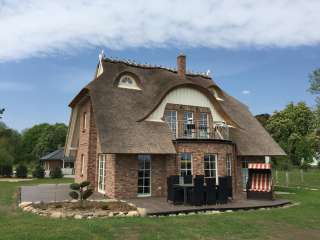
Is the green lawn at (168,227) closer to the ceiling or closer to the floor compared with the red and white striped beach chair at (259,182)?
closer to the floor

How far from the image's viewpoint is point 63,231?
8.80 m

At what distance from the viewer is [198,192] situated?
14.0m

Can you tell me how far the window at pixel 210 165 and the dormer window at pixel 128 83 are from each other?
20.0ft

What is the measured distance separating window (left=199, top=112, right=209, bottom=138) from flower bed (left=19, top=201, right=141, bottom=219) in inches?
324

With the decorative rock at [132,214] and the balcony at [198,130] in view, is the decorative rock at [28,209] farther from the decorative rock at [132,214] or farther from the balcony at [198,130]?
the balcony at [198,130]

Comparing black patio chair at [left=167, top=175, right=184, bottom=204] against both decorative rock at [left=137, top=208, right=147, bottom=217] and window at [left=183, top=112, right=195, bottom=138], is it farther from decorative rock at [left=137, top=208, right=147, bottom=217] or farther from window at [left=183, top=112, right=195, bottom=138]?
window at [left=183, top=112, right=195, bottom=138]

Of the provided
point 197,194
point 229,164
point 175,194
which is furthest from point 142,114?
point 197,194

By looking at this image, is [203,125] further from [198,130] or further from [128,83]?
[128,83]

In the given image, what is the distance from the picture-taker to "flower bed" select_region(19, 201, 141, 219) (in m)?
11.3

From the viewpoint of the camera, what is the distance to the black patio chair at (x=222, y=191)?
14.5 m

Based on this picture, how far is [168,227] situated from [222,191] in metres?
5.36

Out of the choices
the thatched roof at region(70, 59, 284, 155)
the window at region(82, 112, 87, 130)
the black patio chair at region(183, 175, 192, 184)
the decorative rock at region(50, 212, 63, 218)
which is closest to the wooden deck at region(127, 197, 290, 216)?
the black patio chair at region(183, 175, 192, 184)

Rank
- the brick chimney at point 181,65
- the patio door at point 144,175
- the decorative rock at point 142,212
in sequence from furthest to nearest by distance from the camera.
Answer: the brick chimney at point 181,65 < the patio door at point 144,175 < the decorative rock at point 142,212

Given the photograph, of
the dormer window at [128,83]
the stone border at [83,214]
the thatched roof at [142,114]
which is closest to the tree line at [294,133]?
the thatched roof at [142,114]
